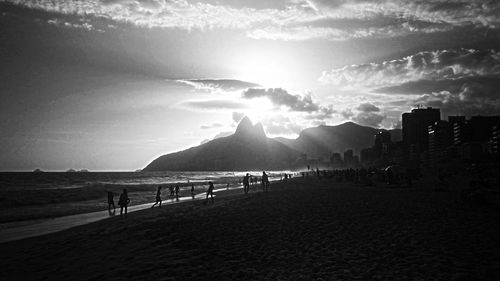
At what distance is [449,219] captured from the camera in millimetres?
16688

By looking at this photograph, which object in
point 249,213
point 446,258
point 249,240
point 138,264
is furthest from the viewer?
point 249,213

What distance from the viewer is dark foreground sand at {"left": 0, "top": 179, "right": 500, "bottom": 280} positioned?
32.5 feet

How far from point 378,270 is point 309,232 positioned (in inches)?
222

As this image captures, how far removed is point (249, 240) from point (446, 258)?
749cm

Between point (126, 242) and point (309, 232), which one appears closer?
point (309, 232)

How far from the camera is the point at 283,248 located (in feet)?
41.5

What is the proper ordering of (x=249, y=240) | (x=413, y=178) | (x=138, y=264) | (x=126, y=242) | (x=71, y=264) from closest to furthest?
(x=138, y=264), (x=71, y=264), (x=249, y=240), (x=126, y=242), (x=413, y=178)

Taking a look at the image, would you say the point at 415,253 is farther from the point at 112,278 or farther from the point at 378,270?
the point at 112,278

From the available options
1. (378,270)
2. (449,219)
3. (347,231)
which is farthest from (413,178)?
(378,270)

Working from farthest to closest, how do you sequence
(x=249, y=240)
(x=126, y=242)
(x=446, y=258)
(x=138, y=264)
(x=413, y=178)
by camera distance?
(x=413, y=178) < (x=126, y=242) < (x=249, y=240) < (x=138, y=264) < (x=446, y=258)

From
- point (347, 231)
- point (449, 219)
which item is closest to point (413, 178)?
point (449, 219)

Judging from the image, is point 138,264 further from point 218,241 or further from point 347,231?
point 347,231

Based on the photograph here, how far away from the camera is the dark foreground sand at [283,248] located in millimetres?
9914

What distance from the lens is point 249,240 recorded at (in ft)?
47.1
